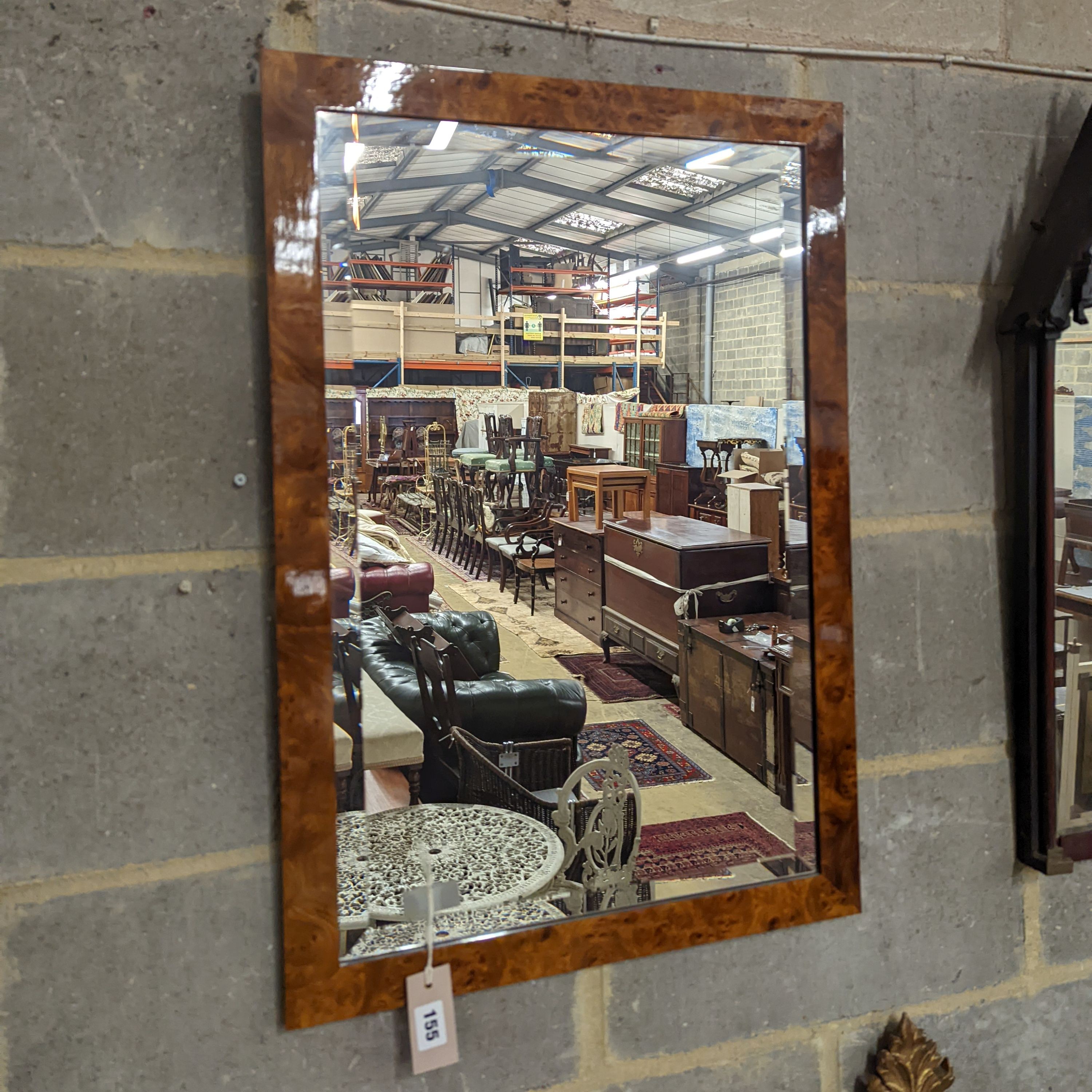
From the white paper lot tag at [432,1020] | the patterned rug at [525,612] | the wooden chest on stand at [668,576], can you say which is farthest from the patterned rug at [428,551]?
the white paper lot tag at [432,1020]

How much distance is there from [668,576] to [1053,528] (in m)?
0.42

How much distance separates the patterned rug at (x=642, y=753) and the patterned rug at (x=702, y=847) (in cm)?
4

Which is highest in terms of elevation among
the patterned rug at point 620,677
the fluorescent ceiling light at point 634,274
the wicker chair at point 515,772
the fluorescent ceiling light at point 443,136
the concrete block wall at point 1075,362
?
the fluorescent ceiling light at point 443,136

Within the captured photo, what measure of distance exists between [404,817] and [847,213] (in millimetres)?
758

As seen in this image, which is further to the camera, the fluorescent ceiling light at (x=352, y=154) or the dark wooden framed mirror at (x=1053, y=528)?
the dark wooden framed mirror at (x=1053, y=528)

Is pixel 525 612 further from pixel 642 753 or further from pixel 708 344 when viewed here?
pixel 708 344

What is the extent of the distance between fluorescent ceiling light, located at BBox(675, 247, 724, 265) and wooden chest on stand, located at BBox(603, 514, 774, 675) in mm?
274

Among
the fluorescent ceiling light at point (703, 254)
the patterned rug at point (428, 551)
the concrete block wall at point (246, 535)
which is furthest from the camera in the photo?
the fluorescent ceiling light at point (703, 254)

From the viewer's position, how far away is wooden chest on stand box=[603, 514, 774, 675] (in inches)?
41.3

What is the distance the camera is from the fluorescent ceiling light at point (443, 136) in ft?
2.88

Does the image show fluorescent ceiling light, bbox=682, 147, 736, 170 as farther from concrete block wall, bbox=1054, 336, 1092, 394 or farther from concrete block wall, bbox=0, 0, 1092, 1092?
concrete block wall, bbox=1054, 336, 1092, 394

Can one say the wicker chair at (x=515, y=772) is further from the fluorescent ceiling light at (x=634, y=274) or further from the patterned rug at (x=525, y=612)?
the fluorescent ceiling light at (x=634, y=274)

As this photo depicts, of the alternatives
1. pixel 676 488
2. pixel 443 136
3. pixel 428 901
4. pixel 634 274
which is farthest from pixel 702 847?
pixel 443 136

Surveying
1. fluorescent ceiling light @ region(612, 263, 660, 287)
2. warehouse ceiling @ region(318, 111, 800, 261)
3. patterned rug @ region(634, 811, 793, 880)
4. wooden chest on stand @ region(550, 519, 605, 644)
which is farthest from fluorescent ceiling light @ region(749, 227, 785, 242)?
patterned rug @ region(634, 811, 793, 880)
